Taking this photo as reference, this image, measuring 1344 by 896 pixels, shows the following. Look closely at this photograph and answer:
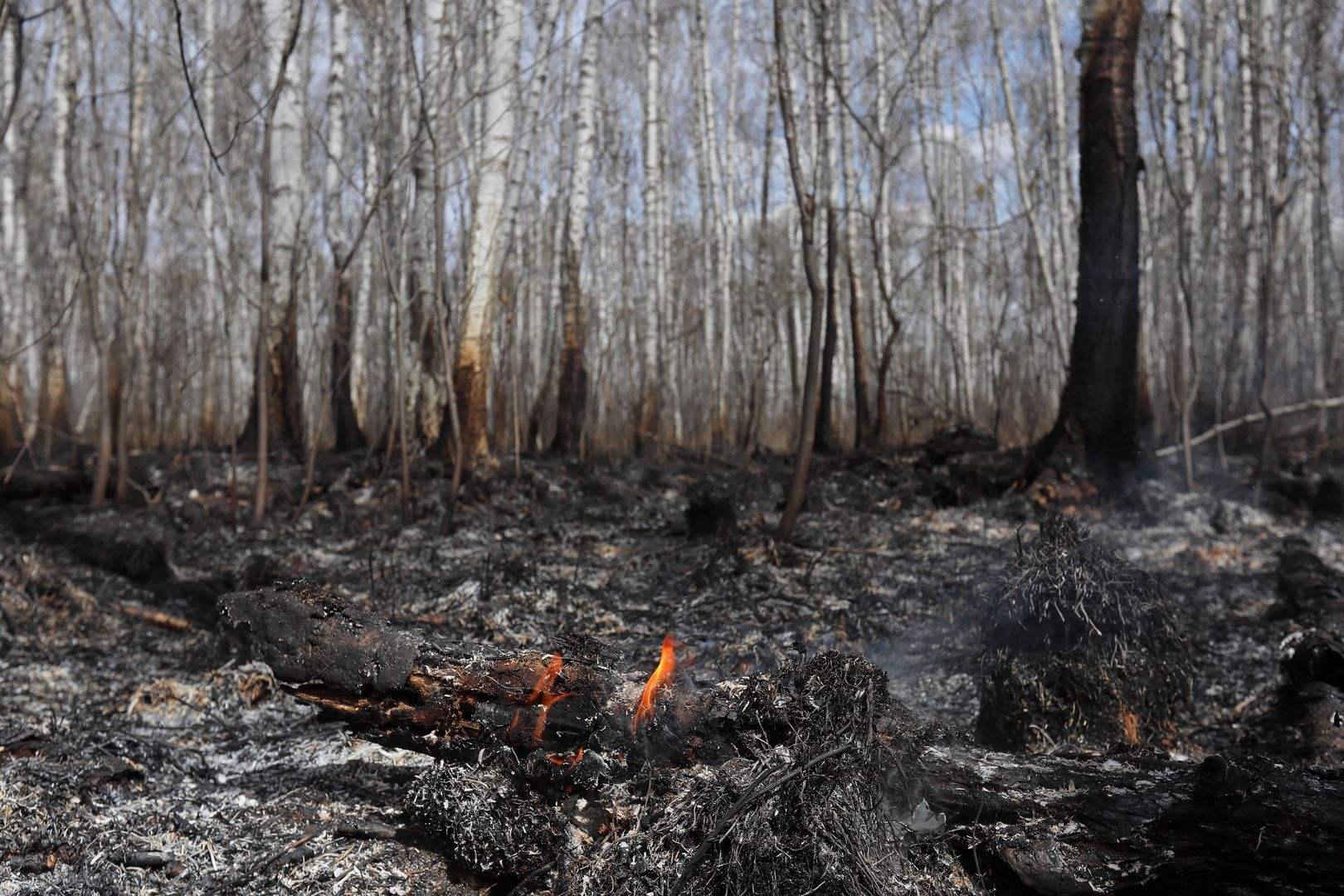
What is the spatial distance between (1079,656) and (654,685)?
1564 millimetres

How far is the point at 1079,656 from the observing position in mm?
2855

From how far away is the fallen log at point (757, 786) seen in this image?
181 cm

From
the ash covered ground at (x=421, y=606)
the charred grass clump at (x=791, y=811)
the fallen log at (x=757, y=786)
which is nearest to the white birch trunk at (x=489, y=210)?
the ash covered ground at (x=421, y=606)

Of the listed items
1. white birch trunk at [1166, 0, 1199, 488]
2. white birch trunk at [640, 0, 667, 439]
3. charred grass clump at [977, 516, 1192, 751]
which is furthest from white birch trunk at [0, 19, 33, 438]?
white birch trunk at [1166, 0, 1199, 488]

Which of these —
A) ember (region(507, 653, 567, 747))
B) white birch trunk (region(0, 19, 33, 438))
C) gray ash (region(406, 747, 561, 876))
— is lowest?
gray ash (region(406, 747, 561, 876))

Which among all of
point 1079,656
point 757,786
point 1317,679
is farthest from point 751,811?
point 1317,679

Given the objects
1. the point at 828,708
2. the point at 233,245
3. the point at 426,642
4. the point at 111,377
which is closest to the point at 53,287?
the point at 111,377

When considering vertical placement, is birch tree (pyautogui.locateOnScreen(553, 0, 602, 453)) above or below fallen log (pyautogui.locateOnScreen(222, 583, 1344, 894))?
above

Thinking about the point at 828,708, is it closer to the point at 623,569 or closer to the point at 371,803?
Answer: the point at 371,803

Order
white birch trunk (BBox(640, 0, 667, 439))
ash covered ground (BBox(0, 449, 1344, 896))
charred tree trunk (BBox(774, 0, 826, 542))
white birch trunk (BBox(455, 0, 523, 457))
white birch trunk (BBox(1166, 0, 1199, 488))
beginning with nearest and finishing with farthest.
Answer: ash covered ground (BBox(0, 449, 1344, 896)), charred tree trunk (BBox(774, 0, 826, 542)), white birch trunk (BBox(455, 0, 523, 457)), white birch trunk (BBox(1166, 0, 1199, 488)), white birch trunk (BBox(640, 0, 667, 439))

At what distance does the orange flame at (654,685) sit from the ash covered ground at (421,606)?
0.22 feet

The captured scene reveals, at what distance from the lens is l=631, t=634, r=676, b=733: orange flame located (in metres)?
2.12

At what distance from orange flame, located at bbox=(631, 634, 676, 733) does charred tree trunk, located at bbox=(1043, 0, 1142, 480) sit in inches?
200

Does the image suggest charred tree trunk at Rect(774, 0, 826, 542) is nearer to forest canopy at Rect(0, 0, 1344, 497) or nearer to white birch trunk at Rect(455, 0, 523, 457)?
forest canopy at Rect(0, 0, 1344, 497)
